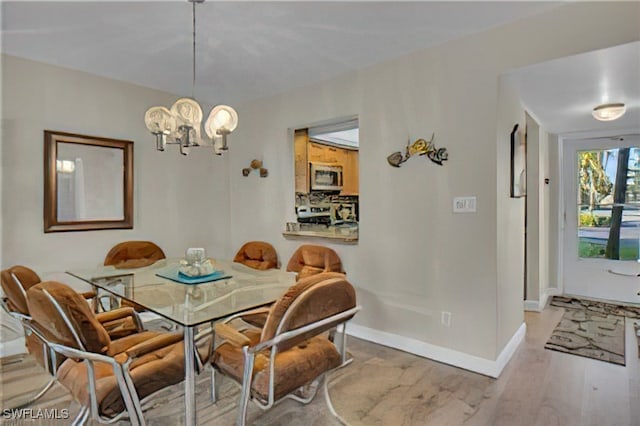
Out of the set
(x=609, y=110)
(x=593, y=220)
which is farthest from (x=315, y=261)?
(x=593, y=220)

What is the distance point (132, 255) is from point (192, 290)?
1.47 m

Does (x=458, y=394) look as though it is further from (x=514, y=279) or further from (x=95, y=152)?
(x=95, y=152)

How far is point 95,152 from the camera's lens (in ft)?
11.1

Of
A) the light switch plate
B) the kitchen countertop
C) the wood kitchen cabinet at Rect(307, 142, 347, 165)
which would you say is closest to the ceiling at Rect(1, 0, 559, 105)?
the wood kitchen cabinet at Rect(307, 142, 347, 165)

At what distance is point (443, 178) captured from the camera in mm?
2777

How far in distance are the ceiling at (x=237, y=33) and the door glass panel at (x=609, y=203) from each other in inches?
122

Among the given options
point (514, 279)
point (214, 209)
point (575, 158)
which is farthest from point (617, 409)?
point (214, 209)

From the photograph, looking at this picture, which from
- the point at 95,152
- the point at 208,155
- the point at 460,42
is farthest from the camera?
the point at 208,155

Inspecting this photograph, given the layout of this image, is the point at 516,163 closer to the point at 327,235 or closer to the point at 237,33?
the point at 327,235

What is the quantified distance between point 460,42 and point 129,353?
2.87m

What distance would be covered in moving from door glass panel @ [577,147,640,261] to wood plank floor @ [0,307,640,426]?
78.8 inches

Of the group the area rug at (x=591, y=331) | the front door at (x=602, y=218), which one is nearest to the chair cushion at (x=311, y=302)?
the area rug at (x=591, y=331)

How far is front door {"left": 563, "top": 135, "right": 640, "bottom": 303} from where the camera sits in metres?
4.28

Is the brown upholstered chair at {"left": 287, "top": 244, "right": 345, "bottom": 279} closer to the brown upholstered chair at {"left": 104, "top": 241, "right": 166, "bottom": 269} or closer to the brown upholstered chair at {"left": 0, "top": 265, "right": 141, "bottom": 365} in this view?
the brown upholstered chair at {"left": 104, "top": 241, "right": 166, "bottom": 269}
